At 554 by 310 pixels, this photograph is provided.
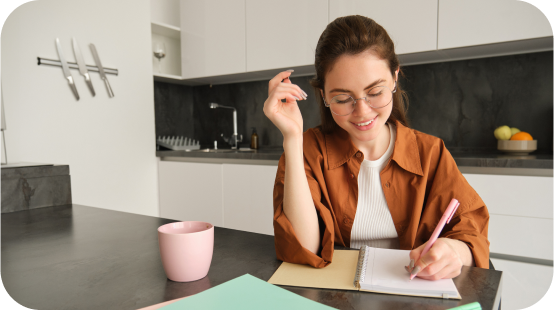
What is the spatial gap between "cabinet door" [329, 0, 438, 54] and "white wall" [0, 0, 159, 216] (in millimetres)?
1635

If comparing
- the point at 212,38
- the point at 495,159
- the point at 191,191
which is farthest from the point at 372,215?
the point at 212,38

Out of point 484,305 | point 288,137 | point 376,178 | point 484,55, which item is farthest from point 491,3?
point 484,305

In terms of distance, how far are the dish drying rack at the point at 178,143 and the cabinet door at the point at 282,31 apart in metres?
0.89

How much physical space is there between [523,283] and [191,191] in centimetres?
210

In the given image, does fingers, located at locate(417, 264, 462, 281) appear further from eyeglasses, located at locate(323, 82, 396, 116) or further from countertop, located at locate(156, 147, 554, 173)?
countertop, located at locate(156, 147, 554, 173)

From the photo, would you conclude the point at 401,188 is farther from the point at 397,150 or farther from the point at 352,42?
the point at 352,42

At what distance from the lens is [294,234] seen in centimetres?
74

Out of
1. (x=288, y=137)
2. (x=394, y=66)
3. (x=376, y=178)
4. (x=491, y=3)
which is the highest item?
(x=491, y=3)

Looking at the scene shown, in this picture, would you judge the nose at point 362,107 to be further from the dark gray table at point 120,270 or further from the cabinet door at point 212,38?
the cabinet door at point 212,38

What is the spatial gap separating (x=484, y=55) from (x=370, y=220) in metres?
1.69

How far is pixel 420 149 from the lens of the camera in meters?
1.02

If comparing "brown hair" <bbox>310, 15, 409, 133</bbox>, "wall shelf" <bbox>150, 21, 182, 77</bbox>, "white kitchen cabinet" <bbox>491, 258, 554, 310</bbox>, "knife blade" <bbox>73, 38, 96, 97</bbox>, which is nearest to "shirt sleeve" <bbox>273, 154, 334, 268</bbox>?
"brown hair" <bbox>310, 15, 409, 133</bbox>

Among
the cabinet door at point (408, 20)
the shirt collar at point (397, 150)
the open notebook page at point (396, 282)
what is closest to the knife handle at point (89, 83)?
the cabinet door at point (408, 20)

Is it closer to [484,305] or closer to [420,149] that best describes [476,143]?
[420,149]
